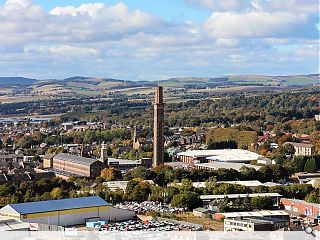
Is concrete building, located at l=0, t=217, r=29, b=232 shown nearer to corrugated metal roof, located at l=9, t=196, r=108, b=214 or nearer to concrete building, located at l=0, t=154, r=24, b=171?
corrugated metal roof, located at l=9, t=196, r=108, b=214

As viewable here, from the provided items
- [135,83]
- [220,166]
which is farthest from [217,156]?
[135,83]

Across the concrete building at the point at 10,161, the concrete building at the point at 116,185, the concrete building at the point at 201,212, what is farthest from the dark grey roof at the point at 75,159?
the concrete building at the point at 201,212

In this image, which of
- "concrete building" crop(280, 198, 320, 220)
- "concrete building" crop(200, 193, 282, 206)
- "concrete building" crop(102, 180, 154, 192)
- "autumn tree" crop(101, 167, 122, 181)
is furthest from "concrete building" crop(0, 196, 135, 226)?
"autumn tree" crop(101, 167, 122, 181)

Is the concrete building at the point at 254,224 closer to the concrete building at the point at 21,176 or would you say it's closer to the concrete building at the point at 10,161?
the concrete building at the point at 21,176

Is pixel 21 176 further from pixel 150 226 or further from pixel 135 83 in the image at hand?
pixel 135 83

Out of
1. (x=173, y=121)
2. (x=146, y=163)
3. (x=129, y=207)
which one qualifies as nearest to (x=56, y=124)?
(x=173, y=121)

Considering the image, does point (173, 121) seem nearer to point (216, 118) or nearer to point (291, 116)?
point (216, 118)
